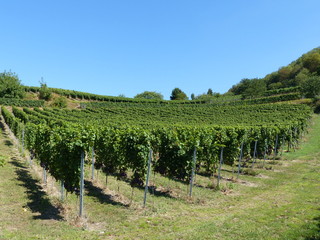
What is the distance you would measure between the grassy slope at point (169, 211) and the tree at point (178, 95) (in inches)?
4651

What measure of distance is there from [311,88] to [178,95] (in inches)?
2975

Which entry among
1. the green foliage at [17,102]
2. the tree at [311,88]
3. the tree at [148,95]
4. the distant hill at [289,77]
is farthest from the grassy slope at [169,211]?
the tree at [148,95]

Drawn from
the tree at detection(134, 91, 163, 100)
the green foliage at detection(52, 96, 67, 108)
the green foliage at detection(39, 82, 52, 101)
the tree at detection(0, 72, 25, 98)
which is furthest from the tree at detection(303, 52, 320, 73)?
the tree at detection(0, 72, 25, 98)

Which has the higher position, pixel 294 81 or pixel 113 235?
pixel 294 81

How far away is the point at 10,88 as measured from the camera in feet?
218

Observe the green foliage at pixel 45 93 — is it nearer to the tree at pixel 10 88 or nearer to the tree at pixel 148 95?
the tree at pixel 10 88

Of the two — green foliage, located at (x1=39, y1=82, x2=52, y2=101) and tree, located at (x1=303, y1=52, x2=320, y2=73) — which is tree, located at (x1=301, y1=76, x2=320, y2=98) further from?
green foliage, located at (x1=39, y1=82, x2=52, y2=101)

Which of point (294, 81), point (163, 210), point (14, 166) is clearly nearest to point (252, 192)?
point (163, 210)

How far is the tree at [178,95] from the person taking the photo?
131625mm

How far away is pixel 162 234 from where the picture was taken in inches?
283

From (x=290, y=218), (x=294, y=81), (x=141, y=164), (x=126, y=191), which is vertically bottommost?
(x=126, y=191)

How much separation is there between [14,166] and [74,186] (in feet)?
25.1

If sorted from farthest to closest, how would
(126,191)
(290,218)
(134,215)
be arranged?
(126,191), (134,215), (290,218)

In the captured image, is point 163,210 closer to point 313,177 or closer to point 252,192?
point 252,192
